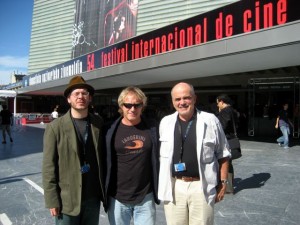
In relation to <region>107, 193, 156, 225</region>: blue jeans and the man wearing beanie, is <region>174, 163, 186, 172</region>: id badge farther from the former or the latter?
the man wearing beanie

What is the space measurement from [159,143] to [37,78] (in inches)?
816

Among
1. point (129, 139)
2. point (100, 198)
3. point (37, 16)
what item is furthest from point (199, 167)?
point (37, 16)

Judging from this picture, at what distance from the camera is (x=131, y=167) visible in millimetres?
2451

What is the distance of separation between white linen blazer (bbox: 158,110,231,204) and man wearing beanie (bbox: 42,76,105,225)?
51 centimetres

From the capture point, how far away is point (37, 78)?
2150 centimetres

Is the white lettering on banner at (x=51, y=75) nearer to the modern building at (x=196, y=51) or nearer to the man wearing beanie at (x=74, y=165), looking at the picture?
the modern building at (x=196, y=51)

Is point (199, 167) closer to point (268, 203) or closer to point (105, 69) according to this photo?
point (268, 203)

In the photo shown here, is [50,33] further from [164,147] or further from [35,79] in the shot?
[164,147]

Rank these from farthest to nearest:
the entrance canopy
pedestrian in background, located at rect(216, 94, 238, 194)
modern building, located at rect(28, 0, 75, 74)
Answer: the entrance canopy
modern building, located at rect(28, 0, 75, 74)
pedestrian in background, located at rect(216, 94, 238, 194)

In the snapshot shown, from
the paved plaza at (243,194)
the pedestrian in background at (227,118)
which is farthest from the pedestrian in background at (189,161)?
the pedestrian in background at (227,118)

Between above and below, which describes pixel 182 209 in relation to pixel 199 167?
below

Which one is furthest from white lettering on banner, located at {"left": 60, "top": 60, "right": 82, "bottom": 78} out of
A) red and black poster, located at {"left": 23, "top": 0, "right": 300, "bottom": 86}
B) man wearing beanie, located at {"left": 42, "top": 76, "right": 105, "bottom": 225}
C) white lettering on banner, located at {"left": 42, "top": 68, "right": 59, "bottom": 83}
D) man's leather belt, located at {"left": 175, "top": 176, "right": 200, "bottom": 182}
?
man's leather belt, located at {"left": 175, "top": 176, "right": 200, "bottom": 182}

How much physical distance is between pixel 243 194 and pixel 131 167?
10.7 ft

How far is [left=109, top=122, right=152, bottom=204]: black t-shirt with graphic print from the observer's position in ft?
8.03
